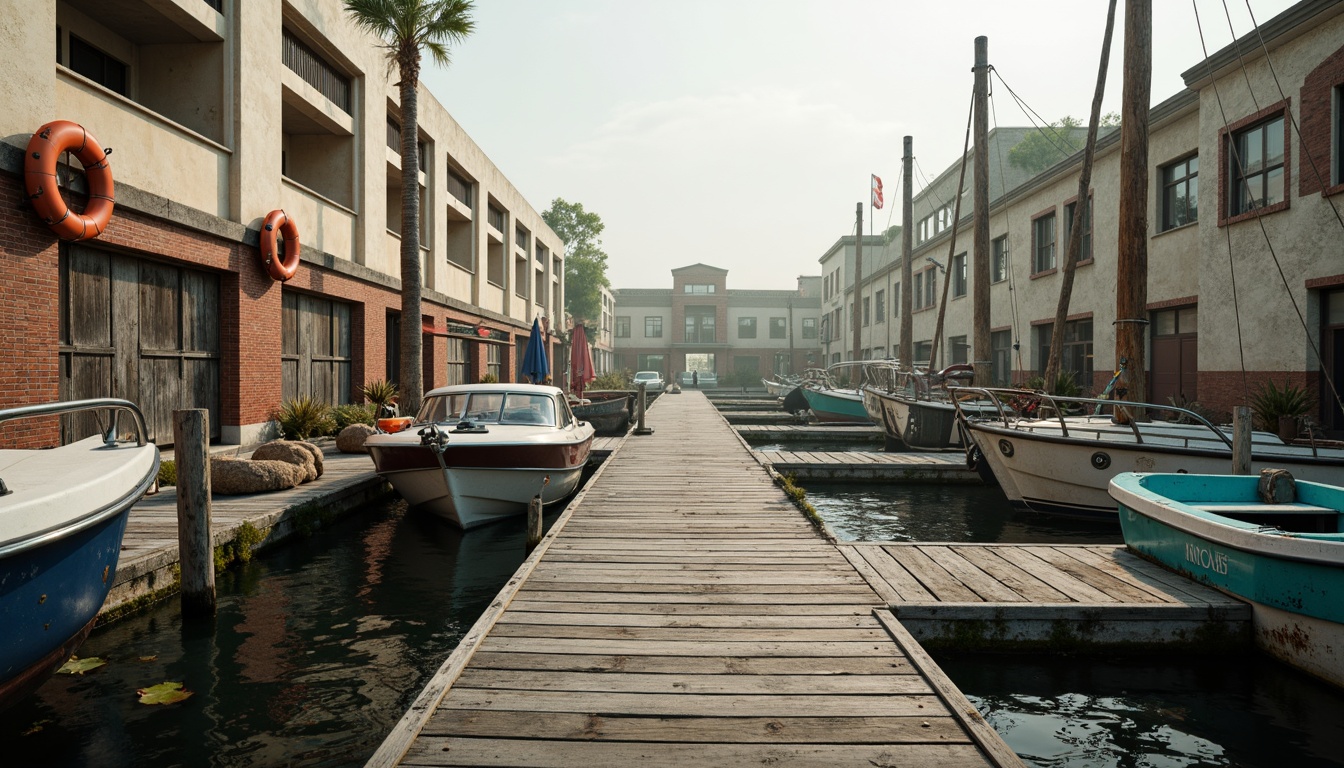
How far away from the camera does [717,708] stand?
11.9ft

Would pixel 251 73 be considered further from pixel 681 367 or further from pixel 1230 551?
pixel 681 367

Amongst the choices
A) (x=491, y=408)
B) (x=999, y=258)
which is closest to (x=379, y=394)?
(x=491, y=408)

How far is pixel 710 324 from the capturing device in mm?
69000

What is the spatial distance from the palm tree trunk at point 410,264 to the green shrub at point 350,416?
2.32ft

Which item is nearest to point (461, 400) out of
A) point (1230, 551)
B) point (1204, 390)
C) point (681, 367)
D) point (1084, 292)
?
point (1230, 551)

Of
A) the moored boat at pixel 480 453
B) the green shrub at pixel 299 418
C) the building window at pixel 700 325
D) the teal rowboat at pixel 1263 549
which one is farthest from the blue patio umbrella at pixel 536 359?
the building window at pixel 700 325

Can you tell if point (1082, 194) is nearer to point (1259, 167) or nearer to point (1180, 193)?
point (1259, 167)

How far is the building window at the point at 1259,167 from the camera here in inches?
524

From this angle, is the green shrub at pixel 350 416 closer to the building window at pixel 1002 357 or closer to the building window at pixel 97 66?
the building window at pixel 97 66

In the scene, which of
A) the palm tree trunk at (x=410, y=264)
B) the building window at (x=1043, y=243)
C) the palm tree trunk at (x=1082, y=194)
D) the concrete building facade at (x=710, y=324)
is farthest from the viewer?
the concrete building facade at (x=710, y=324)

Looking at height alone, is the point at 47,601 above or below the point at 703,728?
above

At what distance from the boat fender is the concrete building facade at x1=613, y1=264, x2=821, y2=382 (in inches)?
2410

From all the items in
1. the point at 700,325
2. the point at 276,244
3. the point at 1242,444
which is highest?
the point at 700,325

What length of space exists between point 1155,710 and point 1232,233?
12.9 metres
